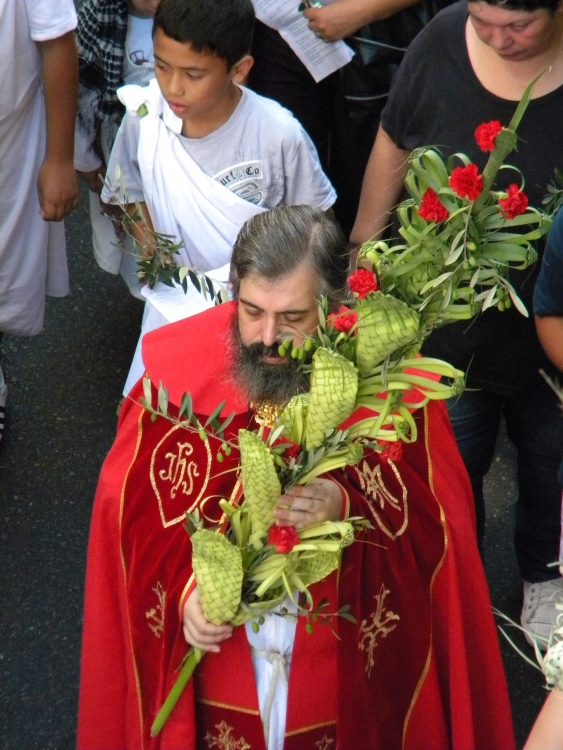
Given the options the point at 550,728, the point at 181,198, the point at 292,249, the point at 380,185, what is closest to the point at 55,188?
the point at 181,198

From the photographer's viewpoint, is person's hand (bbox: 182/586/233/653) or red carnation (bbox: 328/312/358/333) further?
person's hand (bbox: 182/586/233/653)

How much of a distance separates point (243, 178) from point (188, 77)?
0.33m

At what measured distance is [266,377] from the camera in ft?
7.88

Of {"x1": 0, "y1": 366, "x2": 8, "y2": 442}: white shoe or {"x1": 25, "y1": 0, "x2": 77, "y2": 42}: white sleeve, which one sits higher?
{"x1": 25, "y1": 0, "x2": 77, "y2": 42}: white sleeve

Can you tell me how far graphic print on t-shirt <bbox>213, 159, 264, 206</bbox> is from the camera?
10.2 ft

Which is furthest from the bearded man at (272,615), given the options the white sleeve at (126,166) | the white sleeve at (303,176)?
the white sleeve at (126,166)

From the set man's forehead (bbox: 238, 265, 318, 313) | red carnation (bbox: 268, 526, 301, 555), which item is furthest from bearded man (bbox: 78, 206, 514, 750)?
red carnation (bbox: 268, 526, 301, 555)

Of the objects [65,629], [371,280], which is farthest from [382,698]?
[65,629]

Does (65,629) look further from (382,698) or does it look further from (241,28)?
(241,28)

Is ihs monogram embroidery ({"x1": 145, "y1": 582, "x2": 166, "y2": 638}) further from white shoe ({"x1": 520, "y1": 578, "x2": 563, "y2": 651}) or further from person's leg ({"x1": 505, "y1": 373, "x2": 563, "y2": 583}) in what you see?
white shoe ({"x1": 520, "y1": 578, "x2": 563, "y2": 651})

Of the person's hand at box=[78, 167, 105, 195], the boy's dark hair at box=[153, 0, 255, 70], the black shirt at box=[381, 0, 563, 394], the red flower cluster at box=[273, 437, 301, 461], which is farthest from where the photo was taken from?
the person's hand at box=[78, 167, 105, 195]

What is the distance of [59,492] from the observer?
158 inches

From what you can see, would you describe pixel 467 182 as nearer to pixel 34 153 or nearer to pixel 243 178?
pixel 243 178

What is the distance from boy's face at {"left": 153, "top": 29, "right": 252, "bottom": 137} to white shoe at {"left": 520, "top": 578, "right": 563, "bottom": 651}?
1.84m
